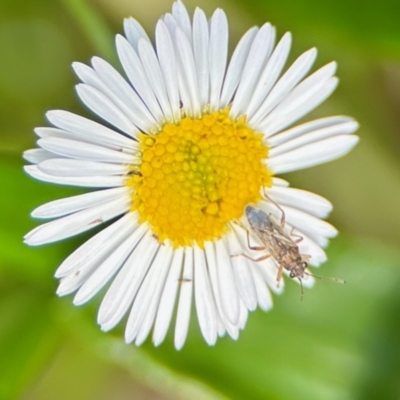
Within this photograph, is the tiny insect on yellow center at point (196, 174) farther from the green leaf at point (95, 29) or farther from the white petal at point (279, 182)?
the green leaf at point (95, 29)

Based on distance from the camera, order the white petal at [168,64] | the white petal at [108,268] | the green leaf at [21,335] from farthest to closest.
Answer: the green leaf at [21,335] < the white petal at [108,268] < the white petal at [168,64]

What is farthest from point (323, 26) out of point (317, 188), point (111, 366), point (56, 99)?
point (111, 366)

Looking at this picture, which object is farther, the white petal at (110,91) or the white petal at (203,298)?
the white petal at (203,298)

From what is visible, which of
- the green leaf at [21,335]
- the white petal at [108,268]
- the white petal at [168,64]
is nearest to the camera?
the white petal at [168,64]

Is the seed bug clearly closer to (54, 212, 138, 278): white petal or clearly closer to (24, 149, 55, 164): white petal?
(54, 212, 138, 278): white petal

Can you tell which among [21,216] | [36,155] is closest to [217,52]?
[36,155]

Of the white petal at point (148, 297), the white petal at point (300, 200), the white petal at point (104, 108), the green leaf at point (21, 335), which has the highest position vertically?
the white petal at point (300, 200)

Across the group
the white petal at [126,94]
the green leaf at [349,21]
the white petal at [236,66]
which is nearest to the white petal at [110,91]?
the white petal at [126,94]

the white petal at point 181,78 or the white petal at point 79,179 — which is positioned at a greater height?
the white petal at point 181,78
